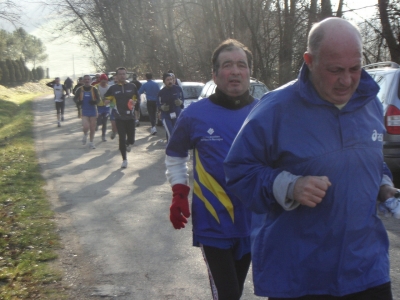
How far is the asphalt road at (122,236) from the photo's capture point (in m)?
5.46

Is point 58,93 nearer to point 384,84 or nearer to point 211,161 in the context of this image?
point 384,84

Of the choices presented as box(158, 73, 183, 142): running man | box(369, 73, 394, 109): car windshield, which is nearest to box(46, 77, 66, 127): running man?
box(158, 73, 183, 142): running man

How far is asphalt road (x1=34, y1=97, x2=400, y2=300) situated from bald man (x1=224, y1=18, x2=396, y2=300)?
263 cm

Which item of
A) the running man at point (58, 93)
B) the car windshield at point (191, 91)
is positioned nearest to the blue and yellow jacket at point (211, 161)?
the car windshield at point (191, 91)

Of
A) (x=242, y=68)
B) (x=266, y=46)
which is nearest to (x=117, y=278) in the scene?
(x=242, y=68)

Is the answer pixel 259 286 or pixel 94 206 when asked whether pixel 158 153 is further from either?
pixel 259 286

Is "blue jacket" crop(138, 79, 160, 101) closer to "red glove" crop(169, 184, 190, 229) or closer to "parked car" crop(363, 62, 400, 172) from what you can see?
"parked car" crop(363, 62, 400, 172)

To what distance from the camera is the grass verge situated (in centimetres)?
537

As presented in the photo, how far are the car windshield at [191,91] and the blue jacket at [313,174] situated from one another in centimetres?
1825

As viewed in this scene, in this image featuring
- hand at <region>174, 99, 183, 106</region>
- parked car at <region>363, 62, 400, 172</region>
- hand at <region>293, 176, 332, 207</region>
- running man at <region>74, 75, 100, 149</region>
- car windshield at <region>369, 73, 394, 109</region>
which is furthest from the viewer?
running man at <region>74, 75, 100, 149</region>

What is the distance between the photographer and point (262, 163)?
2598 millimetres

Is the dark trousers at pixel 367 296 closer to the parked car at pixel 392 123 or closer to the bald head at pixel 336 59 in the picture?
the bald head at pixel 336 59

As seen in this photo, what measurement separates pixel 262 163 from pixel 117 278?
3457mm

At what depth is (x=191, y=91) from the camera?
21.1 metres
